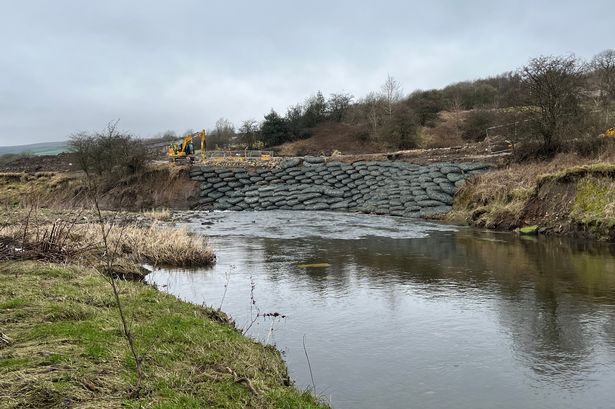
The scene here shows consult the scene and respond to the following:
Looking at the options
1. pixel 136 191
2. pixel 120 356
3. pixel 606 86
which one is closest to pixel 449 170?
pixel 606 86

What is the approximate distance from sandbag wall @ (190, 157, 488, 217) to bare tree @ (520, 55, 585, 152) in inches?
168

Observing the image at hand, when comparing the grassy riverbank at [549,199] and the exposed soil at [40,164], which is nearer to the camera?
the grassy riverbank at [549,199]

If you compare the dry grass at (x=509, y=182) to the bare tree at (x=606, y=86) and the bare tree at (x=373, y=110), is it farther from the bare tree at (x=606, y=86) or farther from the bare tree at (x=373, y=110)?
the bare tree at (x=373, y=110)

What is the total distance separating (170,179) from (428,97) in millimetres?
33707

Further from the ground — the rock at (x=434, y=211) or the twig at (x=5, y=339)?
the twig at (x=5, y=339)

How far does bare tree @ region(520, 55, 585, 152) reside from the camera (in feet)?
87.5

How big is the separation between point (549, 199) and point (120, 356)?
20.4 m

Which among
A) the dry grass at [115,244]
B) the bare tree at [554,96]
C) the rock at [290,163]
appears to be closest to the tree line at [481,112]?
the bare tree at [554,96]

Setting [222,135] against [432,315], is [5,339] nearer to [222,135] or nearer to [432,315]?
[432,315]

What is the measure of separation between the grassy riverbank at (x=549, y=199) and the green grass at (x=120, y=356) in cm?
1602

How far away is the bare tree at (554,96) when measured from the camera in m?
26.7

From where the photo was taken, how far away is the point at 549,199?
22.3 m

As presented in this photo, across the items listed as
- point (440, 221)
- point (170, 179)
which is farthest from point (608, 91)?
point (170, 179)

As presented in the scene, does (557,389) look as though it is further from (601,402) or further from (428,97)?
(428,97)
